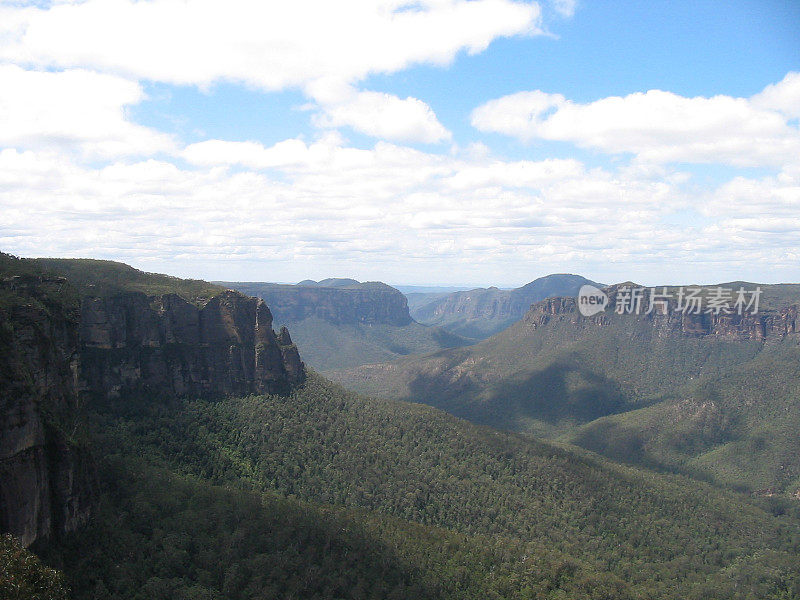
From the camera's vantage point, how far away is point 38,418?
171 ft

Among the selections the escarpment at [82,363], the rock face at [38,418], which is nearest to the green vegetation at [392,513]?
the escarpment at [82,363]

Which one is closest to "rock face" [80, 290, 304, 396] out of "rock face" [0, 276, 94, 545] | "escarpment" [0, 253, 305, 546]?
"escarpment" [0, 253, 305, 546]

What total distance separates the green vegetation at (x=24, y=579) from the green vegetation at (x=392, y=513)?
22522 millimetres

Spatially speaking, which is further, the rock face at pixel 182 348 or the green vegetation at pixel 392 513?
the rock face at pixel 182 348

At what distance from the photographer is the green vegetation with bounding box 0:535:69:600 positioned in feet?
95.1

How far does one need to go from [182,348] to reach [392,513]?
6016cm

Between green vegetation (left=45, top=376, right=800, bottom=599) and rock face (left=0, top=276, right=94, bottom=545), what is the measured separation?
569 centimetres

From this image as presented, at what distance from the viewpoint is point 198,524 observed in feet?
220

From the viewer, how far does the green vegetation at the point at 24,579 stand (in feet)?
95.1

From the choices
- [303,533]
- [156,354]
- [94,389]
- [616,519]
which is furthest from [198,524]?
[616,519]

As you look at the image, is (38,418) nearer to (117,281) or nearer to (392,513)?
(392,513)

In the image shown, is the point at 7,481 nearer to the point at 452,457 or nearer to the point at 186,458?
the point at 186,458

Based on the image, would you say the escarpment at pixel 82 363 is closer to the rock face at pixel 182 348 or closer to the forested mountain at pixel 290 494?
the rock face at pixel 182 348

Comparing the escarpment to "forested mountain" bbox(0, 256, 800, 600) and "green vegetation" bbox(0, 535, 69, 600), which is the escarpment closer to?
"forested mountain" bbox(0, 256, 800, 600)
